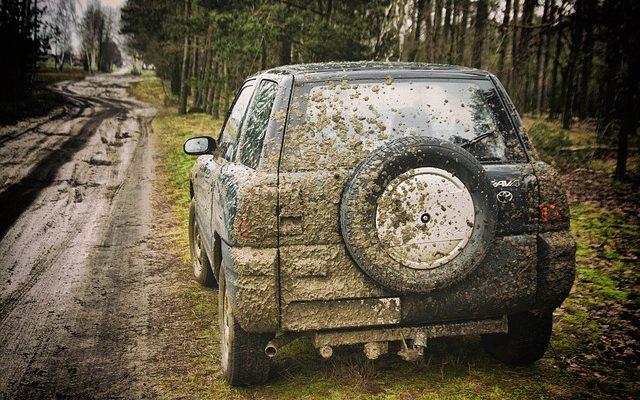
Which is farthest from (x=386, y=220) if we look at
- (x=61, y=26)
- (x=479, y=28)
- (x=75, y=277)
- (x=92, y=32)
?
(x=92, y=32)

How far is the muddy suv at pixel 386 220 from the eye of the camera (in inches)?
125

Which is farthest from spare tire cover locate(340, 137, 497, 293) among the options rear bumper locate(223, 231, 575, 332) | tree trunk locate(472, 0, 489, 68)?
tree trunk locate(472, 0, 489, 68)

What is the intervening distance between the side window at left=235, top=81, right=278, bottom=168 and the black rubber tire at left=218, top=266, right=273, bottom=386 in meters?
0.89

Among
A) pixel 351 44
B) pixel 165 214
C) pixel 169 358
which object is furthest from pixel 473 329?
pixel 351 44

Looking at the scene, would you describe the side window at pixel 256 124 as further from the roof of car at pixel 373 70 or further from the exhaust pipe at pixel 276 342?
the exhaust pipe at pixel 276 342

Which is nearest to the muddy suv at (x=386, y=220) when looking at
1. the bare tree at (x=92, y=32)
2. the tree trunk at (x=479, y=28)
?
the tree trunk at (x=479, y=28)

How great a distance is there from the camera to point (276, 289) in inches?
126

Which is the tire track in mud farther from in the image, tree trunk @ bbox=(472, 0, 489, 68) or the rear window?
tree trunk @ bbox=(472, 0, 489, 68)

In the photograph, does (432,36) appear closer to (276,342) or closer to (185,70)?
(185,70)

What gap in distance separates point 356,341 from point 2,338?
3.08 m

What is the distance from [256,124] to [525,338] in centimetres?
236

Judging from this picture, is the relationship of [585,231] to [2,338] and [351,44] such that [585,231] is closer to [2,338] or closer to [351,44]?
[2,338]

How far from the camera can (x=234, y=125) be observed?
470 centimetres

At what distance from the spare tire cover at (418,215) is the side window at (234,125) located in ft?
4.36
